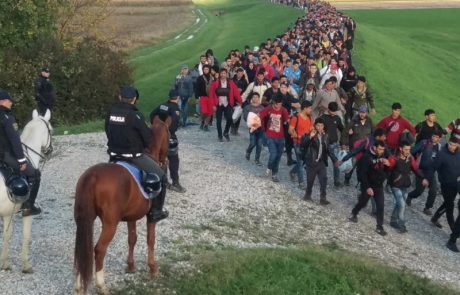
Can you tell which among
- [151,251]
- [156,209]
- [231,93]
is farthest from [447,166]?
[151,251]

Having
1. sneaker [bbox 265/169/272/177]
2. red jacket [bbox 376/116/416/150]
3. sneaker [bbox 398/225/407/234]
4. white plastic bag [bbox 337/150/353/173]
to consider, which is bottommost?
sneaker [bbox 398/225/407/234]

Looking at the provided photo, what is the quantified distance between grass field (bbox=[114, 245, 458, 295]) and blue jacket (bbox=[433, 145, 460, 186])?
3396 mm

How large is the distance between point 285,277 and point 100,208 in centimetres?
337

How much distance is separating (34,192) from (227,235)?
12.1 feet

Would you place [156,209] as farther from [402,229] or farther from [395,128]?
[395,128]

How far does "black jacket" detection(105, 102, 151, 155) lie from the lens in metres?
8.53

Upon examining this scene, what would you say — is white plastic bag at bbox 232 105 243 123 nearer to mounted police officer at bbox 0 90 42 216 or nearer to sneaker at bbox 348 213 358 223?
sneaker at bbox 348 213 358 223

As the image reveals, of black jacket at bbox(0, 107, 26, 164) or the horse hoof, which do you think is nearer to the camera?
black jacket at bbox(0, 107, 26, 164)

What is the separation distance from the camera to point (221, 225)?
38.9 feet

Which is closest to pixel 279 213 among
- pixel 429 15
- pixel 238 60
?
pixel 238 60

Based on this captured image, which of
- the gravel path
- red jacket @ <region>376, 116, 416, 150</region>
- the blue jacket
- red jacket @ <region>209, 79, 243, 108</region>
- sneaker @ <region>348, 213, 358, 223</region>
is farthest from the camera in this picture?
red jacket @ <region>209, 79, 243, 108</region>

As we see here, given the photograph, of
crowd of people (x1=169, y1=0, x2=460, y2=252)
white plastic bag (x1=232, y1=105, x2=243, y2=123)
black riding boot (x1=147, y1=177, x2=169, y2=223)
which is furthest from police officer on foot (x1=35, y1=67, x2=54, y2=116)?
black riding boot (x1=147, y1=177, x2=169, y2=223)

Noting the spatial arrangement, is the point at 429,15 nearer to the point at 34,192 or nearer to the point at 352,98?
the point at 352,98

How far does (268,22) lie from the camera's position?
198 feet
